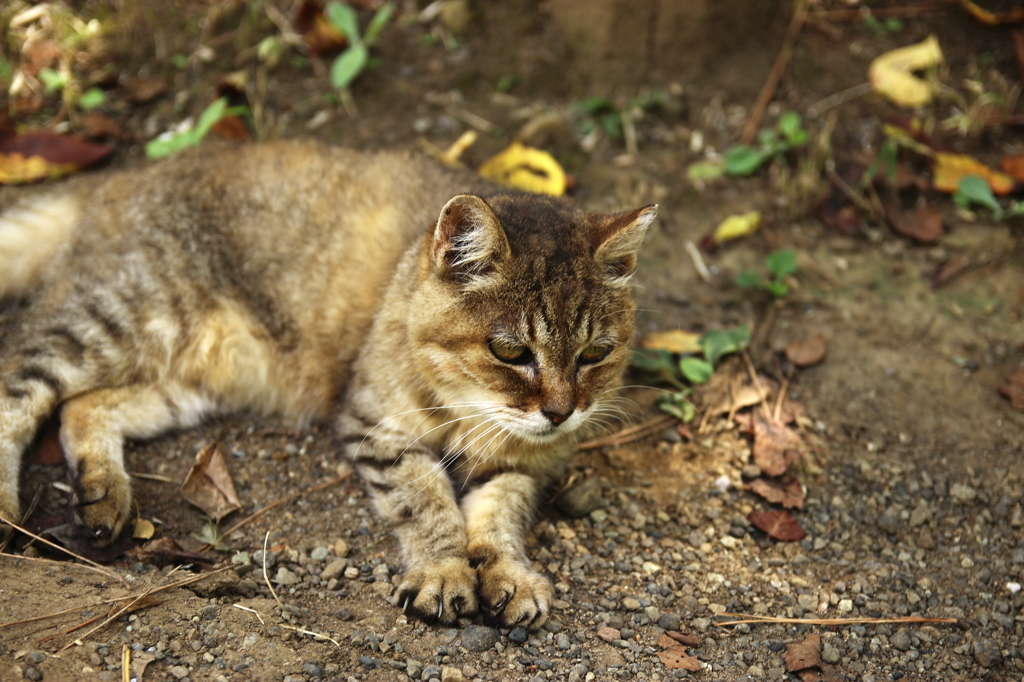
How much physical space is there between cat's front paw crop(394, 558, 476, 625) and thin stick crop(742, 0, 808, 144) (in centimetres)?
369

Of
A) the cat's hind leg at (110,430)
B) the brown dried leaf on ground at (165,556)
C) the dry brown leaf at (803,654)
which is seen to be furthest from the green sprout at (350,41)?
the dry brown leaf at (803,654)

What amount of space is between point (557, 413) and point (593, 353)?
37 cm

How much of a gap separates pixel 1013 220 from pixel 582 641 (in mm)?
3734

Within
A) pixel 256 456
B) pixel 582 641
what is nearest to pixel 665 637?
pixel 582 641

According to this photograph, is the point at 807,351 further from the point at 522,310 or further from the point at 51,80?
the point at 51,80

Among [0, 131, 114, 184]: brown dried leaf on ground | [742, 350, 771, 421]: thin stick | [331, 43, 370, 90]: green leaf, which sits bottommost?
[742, 350, 771, 421]: thin stick

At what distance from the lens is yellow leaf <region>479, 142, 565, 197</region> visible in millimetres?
4906

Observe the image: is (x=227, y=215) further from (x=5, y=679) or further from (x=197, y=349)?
(x=5, y=679)

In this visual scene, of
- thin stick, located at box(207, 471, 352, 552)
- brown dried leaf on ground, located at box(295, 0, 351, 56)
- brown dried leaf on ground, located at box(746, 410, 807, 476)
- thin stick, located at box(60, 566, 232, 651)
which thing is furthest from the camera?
brown dried leaf on ground, located at box(295, 0, 351, 56)

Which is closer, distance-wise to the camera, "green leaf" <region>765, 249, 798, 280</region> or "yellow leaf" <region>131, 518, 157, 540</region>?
"yellow leaf" <region>131, 518, 157, 540</region>

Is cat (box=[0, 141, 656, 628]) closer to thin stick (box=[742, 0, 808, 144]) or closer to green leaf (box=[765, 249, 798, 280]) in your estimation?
green leaf (box=[765, 249, 798, 280])

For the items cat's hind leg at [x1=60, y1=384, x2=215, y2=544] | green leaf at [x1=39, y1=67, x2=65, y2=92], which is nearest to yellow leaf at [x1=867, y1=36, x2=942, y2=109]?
cat's hind leg at [x1=60, y1=384, x2=215, y2=544]

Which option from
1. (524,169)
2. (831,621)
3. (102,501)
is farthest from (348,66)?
(831,621)

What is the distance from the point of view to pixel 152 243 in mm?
3898
